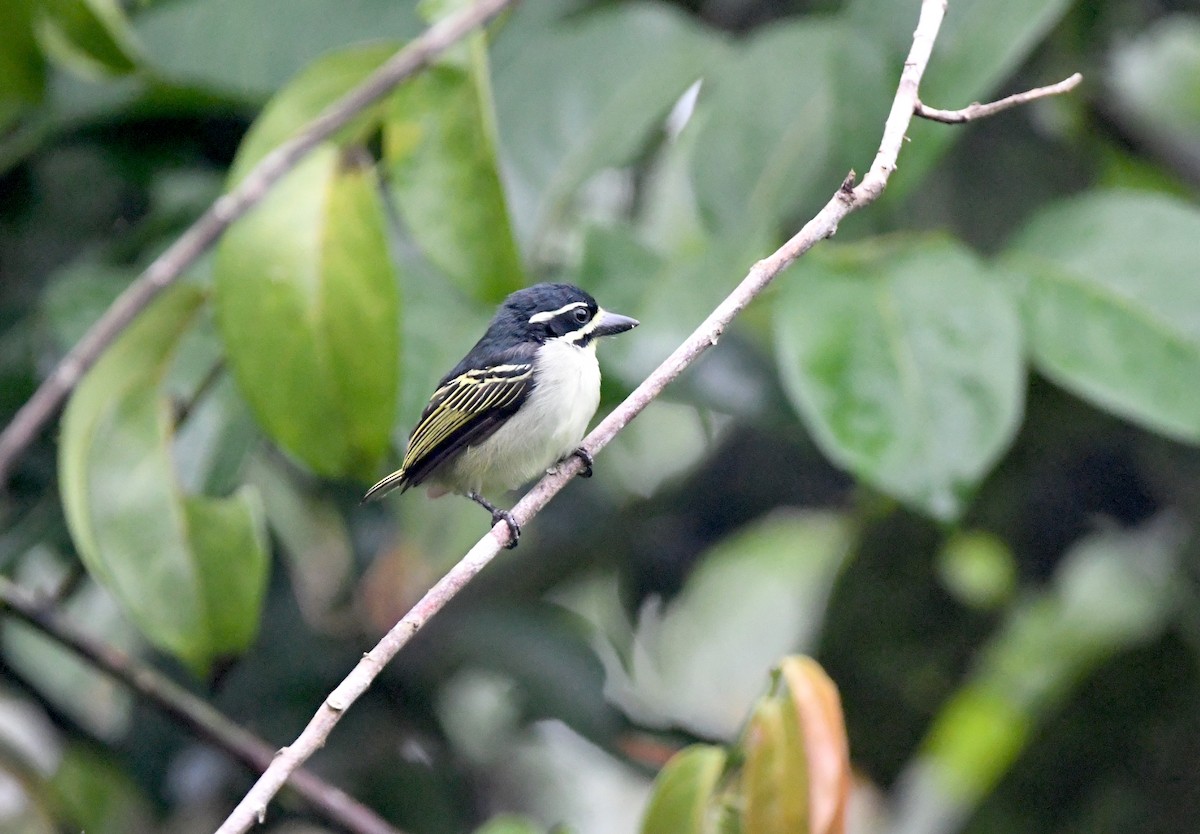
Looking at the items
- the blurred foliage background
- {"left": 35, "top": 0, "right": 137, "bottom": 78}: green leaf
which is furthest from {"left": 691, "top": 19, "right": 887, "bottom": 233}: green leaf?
{"left": 35, "top": 0, "right": 137, "bottom": 78}: green leaf

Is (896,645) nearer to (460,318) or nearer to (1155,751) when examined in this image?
(1155,751)

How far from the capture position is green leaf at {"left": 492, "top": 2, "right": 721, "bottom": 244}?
2.78 metres

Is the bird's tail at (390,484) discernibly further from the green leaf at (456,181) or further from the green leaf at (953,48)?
the green leaf at (953,48)

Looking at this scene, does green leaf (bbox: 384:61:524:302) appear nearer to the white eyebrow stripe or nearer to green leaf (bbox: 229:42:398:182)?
green leaf (bbox: 229:42:398:182)

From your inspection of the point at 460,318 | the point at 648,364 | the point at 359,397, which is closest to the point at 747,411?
the point at 648,364

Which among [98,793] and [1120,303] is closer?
[1120,303]

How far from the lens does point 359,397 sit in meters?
2.21

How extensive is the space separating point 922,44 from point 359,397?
103 centimetres

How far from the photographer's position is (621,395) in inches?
104

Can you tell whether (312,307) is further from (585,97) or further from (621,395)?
(585,97)

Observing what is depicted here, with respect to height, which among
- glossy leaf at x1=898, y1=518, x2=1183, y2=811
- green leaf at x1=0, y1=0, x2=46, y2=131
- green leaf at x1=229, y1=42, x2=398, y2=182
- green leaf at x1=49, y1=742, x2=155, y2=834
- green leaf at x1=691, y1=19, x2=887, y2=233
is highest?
green leaf at x1=0, y1=0, x2=46, y2=131

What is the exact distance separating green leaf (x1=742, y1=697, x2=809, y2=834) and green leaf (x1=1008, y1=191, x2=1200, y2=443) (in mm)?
834

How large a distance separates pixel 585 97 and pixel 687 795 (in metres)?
1.54

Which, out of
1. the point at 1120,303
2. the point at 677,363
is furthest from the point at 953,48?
the point at 677,363
